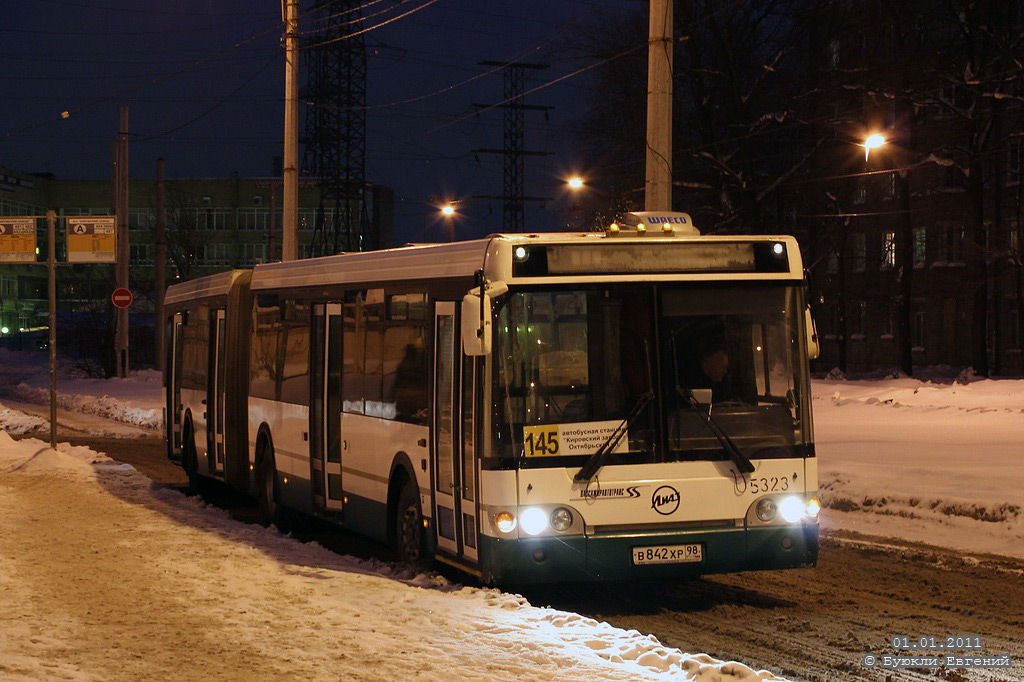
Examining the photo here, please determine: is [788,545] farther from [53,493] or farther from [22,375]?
[22,375]

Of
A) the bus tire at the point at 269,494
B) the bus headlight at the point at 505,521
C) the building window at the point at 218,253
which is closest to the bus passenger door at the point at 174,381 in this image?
the bus tire at the point at 269,494

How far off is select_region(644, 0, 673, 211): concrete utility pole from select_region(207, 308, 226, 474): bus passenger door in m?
6.14

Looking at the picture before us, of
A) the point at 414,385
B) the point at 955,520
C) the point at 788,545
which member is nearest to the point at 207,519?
the point at 414,385

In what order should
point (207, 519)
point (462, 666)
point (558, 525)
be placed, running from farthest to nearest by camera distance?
point (207, 519), point (558, 525), point (462, 666)

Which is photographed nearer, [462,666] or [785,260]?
[462,666]

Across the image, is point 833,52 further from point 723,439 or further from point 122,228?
point 723,439

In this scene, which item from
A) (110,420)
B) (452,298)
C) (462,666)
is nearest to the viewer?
(462,666)

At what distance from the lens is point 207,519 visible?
1493 cm

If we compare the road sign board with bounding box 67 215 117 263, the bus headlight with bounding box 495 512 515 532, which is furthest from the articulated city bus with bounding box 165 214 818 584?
the road sign board with bounding box 67 215 117 263

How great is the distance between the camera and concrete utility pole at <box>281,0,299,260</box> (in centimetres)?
2561

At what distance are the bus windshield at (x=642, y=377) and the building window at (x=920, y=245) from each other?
55.4 metres

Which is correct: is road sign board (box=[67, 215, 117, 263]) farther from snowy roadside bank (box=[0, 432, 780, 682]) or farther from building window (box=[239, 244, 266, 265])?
building window (box=[239, 244, 266, 265])

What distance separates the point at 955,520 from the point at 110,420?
93.4 feet
